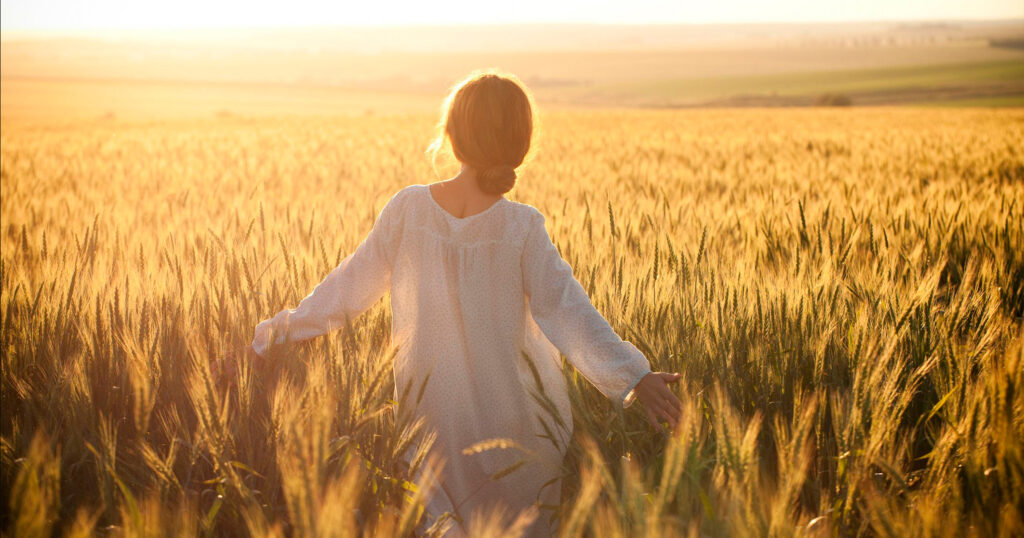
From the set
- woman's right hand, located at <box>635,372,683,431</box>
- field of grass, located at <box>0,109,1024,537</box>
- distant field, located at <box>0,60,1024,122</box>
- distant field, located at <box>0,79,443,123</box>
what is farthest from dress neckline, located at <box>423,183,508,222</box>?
distant field, located at <box>0,79,443,123</box>

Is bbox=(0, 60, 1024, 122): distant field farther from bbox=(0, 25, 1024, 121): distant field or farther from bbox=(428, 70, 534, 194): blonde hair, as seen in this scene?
bbox=(428, 70, 534, 194): blonde hair

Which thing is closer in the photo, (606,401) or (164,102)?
(606,401)

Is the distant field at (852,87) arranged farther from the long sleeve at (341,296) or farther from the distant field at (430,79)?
the long sleeve at (341,296)

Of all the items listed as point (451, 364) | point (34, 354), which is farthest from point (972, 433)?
point (34, 354)

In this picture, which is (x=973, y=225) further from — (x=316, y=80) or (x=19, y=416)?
(x=316, y=80)

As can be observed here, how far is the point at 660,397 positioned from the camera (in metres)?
1.42

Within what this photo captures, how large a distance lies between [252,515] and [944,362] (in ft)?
4.80

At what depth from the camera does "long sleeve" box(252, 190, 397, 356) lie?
1.64m

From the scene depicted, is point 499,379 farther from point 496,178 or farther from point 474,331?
point 496,178

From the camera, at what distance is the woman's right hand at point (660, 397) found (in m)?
1.39

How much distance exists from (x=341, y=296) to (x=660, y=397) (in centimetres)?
75

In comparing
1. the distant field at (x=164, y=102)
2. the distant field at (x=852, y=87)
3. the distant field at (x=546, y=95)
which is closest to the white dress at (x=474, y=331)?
the distant field at (x=546, y=95)

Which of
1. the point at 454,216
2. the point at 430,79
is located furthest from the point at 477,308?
the point at 430,79

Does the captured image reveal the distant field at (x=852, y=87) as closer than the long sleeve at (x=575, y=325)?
No
